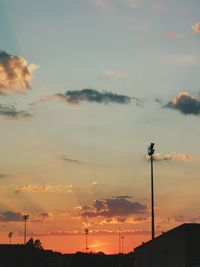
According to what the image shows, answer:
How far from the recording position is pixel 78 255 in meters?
159

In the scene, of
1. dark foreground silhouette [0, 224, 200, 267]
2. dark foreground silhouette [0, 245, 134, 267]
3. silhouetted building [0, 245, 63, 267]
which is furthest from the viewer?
dark foreground silhouette [0, 245, 134, 267]

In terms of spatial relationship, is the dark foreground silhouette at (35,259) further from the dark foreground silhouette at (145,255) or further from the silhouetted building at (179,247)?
the silhouetted building at (179,247)

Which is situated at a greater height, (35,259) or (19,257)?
(19,257)

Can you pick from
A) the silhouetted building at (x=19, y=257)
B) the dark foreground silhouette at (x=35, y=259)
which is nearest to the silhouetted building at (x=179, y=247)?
the silhouetted building at (x=19, y=257)

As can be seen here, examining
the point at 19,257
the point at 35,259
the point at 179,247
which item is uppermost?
the point at 179,247

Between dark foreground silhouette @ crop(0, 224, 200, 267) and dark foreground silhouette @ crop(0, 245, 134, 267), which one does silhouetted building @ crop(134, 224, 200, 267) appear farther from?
dark foreground silhouette @ crop(0, 245, 134, 267)

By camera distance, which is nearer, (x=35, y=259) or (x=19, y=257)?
(x=19, y=257)

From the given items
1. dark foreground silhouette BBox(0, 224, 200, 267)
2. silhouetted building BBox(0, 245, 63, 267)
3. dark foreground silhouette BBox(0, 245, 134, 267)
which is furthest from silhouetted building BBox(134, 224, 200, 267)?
dark foreground silhouette BBox(0, 245, 134, 267)

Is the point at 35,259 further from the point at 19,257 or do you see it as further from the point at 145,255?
the point at 145,255

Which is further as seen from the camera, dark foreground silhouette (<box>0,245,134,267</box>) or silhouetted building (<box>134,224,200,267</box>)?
dark foreground silhouette (<box>0,245,134,267</box>)

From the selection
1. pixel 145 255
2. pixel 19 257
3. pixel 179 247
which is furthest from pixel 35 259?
pixel 179 247

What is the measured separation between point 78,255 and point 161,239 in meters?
86.5

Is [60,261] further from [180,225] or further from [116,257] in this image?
[180,225]

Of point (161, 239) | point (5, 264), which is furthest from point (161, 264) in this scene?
point (5, 264)
